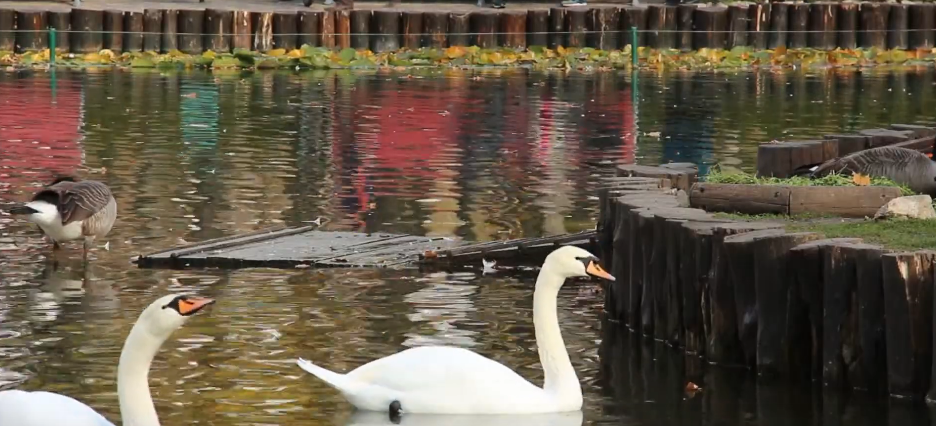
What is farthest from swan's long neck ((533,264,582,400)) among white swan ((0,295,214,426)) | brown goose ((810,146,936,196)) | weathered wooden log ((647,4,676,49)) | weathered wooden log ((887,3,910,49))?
weathered wooden log ((887,3,910,49))

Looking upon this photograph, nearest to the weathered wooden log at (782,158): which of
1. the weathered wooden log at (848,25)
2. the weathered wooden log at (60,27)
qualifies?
the weathered wooden log at (60,27)

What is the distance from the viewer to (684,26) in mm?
52500

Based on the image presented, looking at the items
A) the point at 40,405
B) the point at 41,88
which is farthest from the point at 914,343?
the point at 41,88

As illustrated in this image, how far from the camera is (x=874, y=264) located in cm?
1257

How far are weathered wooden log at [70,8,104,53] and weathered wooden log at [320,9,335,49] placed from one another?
18.9 ft

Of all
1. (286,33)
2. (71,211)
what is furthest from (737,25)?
(71,211)

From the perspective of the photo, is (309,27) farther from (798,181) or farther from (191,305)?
(191,305)

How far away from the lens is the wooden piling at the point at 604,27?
52.0m

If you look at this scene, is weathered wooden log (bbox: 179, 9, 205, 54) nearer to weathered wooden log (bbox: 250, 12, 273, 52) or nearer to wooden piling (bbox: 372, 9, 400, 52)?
weathered wooden log (bbox: 250, 12, 273, 52)

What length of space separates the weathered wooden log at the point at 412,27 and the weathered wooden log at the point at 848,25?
1156 cm

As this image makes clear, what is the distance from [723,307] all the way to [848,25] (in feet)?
134

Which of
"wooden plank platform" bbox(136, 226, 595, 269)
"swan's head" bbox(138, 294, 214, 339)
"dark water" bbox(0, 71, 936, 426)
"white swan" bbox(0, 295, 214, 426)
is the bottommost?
"dark water" bbox(0, 71, 936, 426)

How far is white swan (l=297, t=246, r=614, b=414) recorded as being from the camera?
11.7m

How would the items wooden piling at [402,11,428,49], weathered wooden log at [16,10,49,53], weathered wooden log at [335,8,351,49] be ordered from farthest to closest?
wooden piling at [402,11,428,49] → weathered wooden log at [335,8,351,49] → weathered wooden log at [16,10,49,53]
